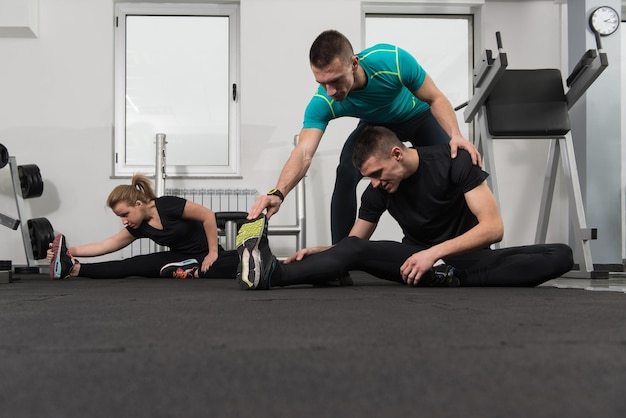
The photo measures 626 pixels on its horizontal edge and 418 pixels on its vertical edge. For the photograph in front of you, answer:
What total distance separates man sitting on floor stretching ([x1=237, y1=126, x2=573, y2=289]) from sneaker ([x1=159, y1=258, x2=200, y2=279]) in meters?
1.16

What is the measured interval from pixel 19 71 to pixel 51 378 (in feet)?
15.1

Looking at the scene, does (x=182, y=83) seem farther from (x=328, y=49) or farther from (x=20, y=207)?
(x=328, y=49)

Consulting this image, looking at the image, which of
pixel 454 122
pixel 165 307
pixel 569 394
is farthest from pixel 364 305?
pixel 454 122

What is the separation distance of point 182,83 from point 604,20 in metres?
3.08

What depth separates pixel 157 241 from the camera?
3146 millimetres

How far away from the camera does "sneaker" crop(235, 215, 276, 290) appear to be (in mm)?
1771

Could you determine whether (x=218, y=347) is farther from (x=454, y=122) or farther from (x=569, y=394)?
(x=454, y=122)

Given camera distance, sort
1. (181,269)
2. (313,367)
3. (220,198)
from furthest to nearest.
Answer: (220,198)
(181,269)
(313,367)

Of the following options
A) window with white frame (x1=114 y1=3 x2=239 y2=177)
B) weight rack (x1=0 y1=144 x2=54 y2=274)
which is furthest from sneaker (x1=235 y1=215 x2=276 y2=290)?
window with white frame (x1=114 y1=3 x2=239 y2=177)

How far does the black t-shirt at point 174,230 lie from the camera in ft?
10.1

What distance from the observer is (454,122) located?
7.14ft

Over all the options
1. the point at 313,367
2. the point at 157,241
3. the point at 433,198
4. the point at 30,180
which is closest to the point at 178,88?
the point at 30,180

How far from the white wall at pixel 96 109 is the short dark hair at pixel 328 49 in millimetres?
2709

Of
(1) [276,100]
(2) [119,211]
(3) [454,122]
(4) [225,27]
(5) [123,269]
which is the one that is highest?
(4) [225,27]
